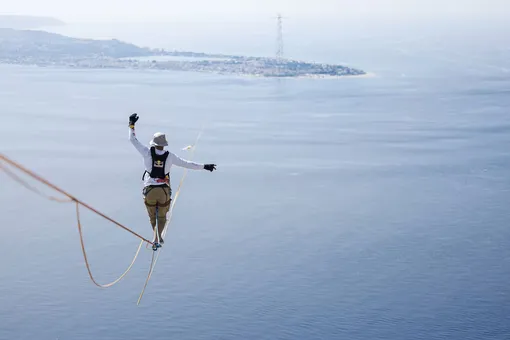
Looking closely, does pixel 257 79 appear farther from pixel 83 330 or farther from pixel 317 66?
pixel 83 330

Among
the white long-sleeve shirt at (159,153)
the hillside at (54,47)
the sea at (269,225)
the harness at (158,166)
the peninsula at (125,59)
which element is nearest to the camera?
the white long-sleeve shirt at (159,153)

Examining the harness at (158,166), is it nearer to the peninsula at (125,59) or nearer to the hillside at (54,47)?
the peninsula at (125,59)

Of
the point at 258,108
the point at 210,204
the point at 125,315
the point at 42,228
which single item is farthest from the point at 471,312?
the point at 258,108

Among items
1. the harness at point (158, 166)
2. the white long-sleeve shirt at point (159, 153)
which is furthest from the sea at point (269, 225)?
the white long-sleeve shirt at point (159, 153)

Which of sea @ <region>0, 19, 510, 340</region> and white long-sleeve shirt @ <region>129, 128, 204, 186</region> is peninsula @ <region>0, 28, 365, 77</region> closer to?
sea @ <region>0, 19, 510, 340</region>

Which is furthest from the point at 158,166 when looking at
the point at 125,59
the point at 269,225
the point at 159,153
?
the point at 125,59

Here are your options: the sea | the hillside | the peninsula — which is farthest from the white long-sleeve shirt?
the hillside

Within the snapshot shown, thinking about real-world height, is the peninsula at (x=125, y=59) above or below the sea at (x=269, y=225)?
above
